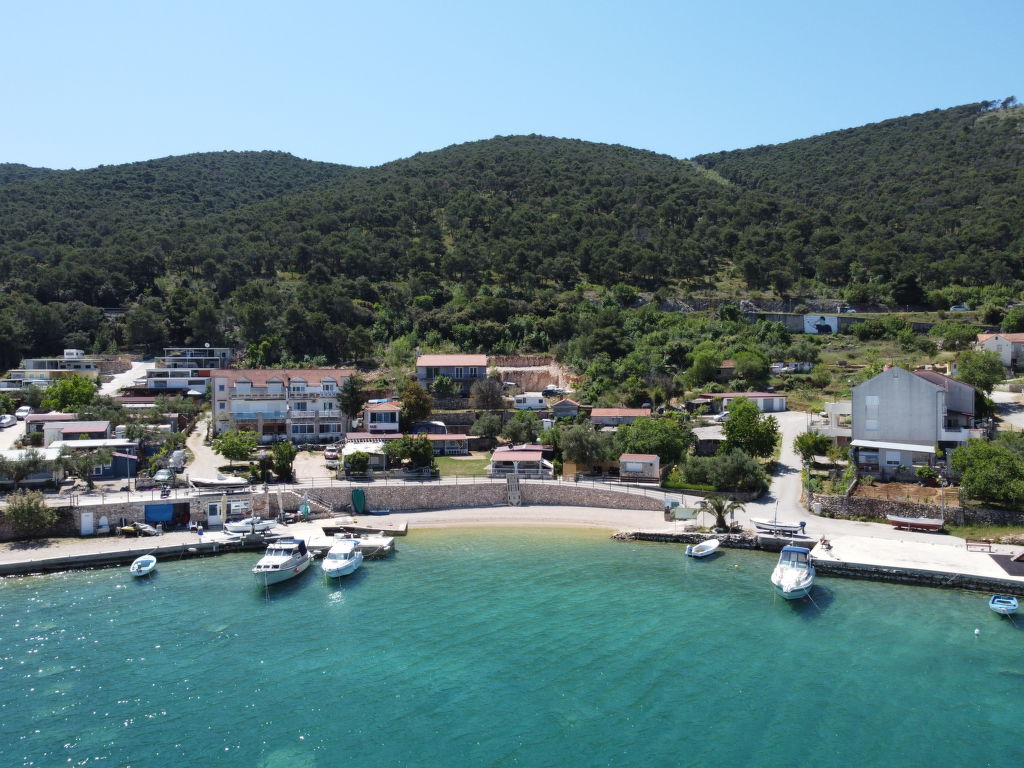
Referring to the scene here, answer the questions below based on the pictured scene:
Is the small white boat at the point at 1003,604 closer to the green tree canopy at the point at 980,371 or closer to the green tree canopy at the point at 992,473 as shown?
the green tree canopy at the point at 992,473

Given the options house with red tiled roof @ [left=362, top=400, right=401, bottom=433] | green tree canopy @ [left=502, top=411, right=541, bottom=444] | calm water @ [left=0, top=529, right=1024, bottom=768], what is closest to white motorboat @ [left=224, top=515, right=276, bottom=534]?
calm water @ [left=0, top=529, right=1024, bottom=768]

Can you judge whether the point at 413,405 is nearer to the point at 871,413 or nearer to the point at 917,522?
the point at 871,413

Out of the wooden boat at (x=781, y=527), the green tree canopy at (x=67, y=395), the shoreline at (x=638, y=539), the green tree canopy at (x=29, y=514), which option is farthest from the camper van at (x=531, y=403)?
the green tree canopy at (x=67, y=395)

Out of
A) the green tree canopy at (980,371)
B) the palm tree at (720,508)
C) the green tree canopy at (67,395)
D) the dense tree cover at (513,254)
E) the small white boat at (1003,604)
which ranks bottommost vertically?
the small white boat at (1003,604)

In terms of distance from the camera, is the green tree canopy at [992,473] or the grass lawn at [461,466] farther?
the grass lawn at [461,466]

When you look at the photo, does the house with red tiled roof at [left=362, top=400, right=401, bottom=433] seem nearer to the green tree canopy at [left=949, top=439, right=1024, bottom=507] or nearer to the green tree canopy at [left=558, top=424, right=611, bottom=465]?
the green tree canopy at [left=558, top=424, right=611, bottom=465]

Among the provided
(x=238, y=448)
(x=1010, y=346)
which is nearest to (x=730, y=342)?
(x=1010, y=346)

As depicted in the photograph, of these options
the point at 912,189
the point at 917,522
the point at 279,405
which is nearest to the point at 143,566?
the point at 279,405
